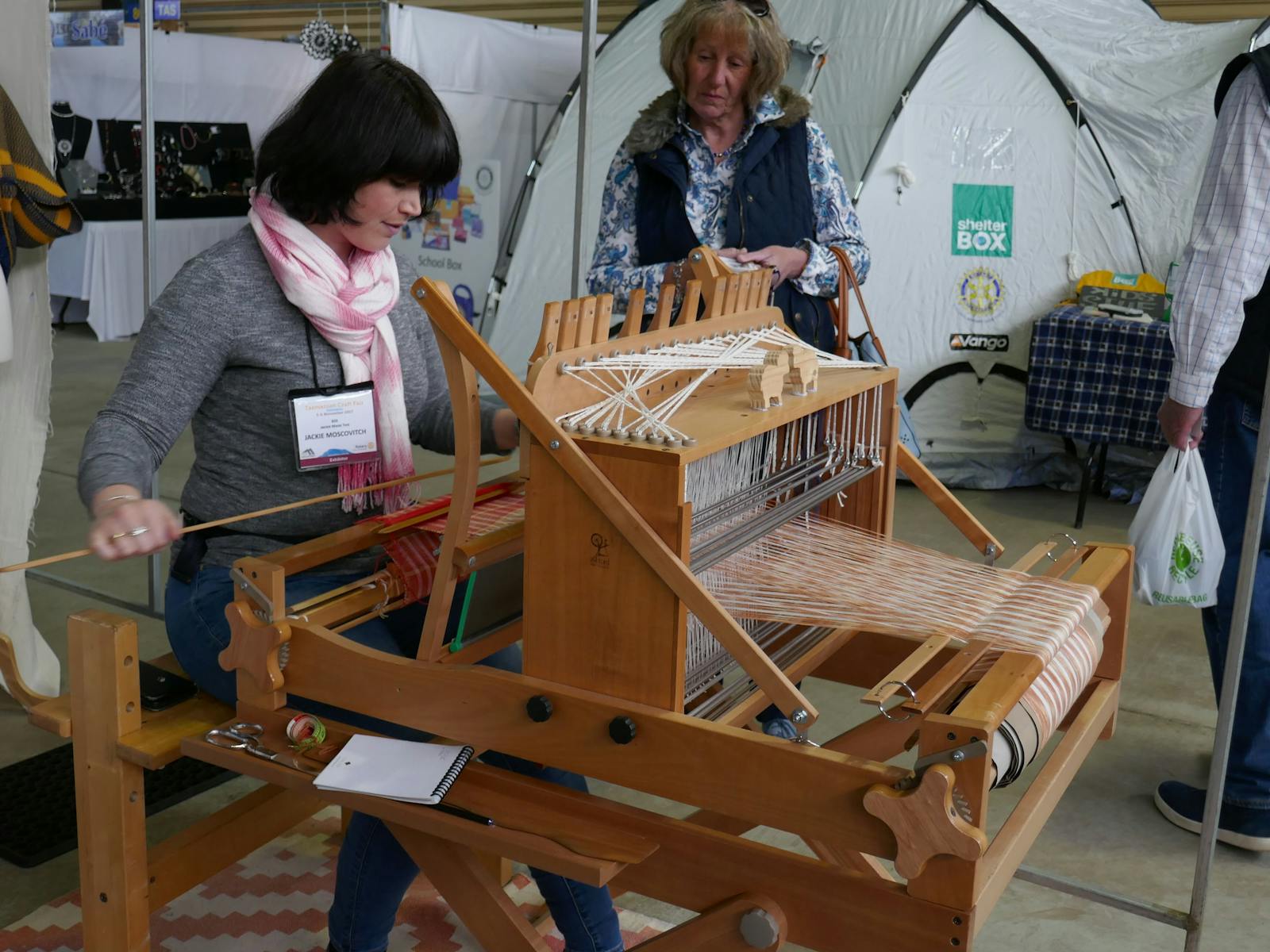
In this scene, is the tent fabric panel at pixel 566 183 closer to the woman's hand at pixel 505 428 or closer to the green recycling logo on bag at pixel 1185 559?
the green recycling logo on bag at pixel 1185 559

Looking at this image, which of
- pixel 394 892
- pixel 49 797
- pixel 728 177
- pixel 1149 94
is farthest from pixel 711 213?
pixel 1149 94

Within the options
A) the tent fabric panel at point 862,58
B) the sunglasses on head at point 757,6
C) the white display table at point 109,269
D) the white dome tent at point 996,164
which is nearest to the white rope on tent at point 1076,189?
the white dome tent at point 996,164

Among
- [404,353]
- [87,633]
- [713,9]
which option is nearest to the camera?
[87,633]

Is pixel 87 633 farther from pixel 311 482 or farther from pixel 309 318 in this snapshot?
pixel 309 318

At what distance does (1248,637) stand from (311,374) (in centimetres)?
166

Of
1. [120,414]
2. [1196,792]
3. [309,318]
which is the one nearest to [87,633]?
[120,414]

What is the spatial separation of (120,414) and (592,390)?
1.87ft

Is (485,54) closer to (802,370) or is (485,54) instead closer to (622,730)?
(802,370)

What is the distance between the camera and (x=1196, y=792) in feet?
7.68

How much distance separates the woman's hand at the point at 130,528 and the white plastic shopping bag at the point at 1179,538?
57.1 inches

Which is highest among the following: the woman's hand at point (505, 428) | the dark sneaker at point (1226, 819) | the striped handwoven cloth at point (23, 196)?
Answer: the striped handwoven cloth at point (23, 196)

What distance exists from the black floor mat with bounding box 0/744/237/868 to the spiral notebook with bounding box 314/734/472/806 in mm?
1119

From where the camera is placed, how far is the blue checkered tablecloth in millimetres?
4055

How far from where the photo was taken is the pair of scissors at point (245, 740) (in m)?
1.34
